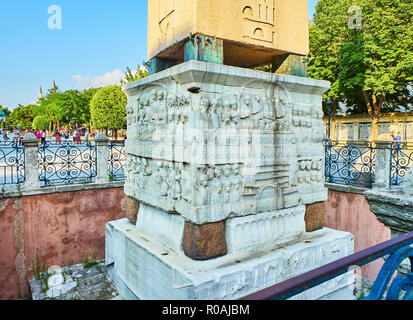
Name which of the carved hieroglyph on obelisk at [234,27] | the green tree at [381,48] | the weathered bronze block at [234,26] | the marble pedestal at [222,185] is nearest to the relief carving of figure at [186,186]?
the marble pedestal at [222,185]

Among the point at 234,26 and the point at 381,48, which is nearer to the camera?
the point at 234,26

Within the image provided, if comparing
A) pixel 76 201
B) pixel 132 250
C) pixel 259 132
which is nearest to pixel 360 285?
pixel 259 132

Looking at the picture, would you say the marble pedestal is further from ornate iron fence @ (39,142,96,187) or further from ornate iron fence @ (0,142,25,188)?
ornate iron fence @ (0,142,25,188)

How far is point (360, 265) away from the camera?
1648 mm

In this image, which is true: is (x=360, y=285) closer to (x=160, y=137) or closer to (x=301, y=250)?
(x=301, y=250)

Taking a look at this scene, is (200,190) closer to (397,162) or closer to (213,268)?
(213,268)

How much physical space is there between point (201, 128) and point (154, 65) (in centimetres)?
166

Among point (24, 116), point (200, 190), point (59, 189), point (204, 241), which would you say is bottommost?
point (204, 241)

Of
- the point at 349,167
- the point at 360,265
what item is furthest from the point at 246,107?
the point at 349,167

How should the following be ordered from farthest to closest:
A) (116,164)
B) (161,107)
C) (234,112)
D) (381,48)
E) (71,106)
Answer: (71,106)
(381,48)
(116,164)
(161,107)
(234,112)

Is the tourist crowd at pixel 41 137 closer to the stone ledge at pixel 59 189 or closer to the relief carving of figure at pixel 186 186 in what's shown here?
the stone ledge at pixel 59 189

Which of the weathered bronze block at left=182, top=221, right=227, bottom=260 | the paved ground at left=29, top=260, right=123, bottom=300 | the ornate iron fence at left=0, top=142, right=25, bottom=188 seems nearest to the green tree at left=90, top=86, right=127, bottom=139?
the ornate iron fence at left=0, top=142, right=25, bottom=188

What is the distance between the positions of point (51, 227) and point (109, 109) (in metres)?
20.0

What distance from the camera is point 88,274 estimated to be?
497cm
